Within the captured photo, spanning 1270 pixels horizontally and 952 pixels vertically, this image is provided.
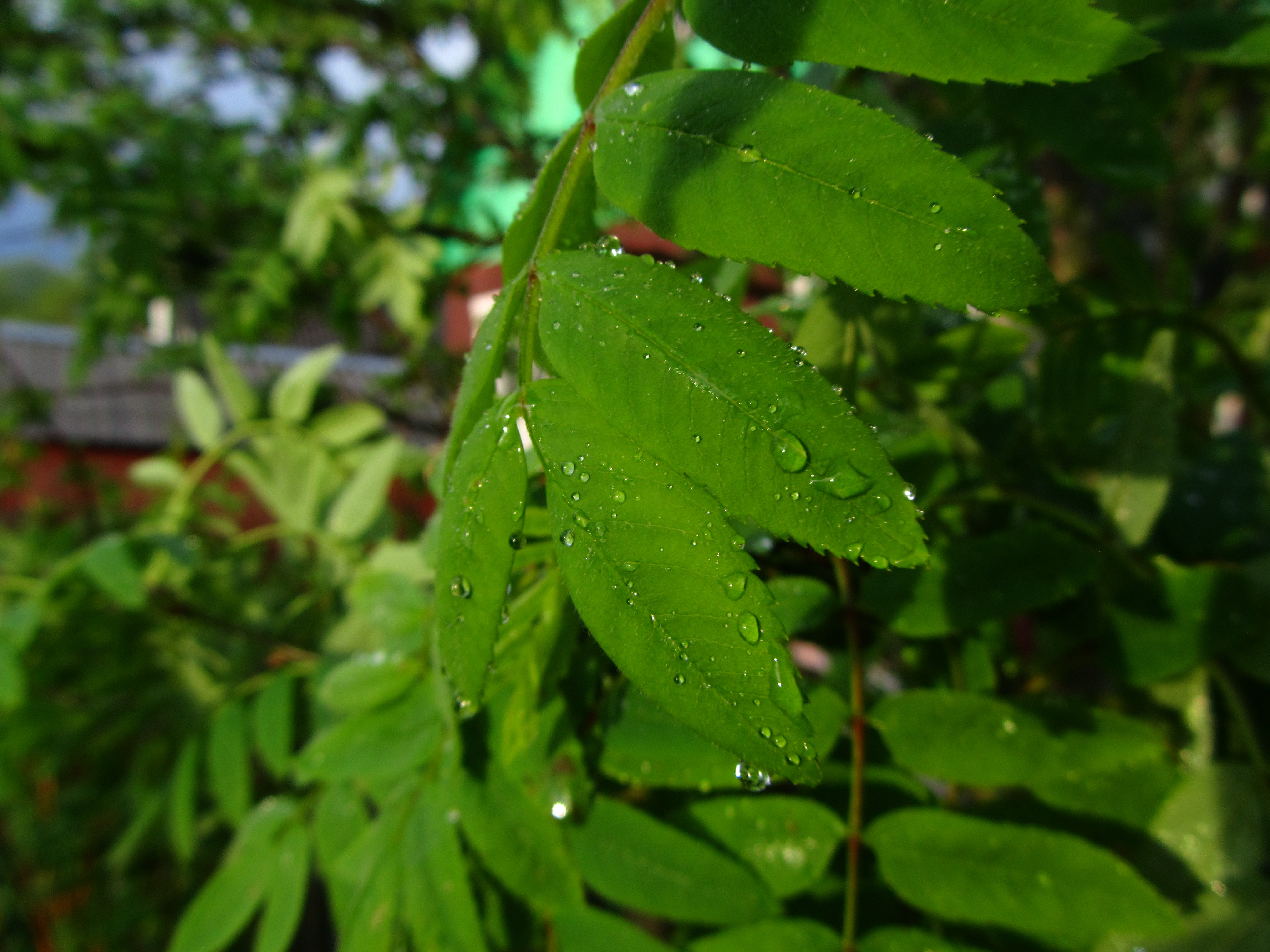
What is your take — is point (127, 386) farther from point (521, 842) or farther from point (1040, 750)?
point (1040, 750)

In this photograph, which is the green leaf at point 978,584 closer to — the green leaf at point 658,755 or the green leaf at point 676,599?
the green leaf at point 658,755

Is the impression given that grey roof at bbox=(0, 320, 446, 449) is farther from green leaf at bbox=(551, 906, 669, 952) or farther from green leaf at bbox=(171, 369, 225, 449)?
green leaf at bbox=(551, 906, 669, 952)

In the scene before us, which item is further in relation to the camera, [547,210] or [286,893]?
[286,893]

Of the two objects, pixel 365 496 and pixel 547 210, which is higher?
pixel 547 210

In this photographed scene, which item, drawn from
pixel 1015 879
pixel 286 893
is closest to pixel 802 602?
pixel 1015 879

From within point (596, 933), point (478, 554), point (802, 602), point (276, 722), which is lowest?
point (276, 722)

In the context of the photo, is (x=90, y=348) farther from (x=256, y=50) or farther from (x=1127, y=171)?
(x=1127, y=171)

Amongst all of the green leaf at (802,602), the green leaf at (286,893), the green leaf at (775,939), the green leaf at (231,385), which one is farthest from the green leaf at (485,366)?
the green leaf at (231,385)
